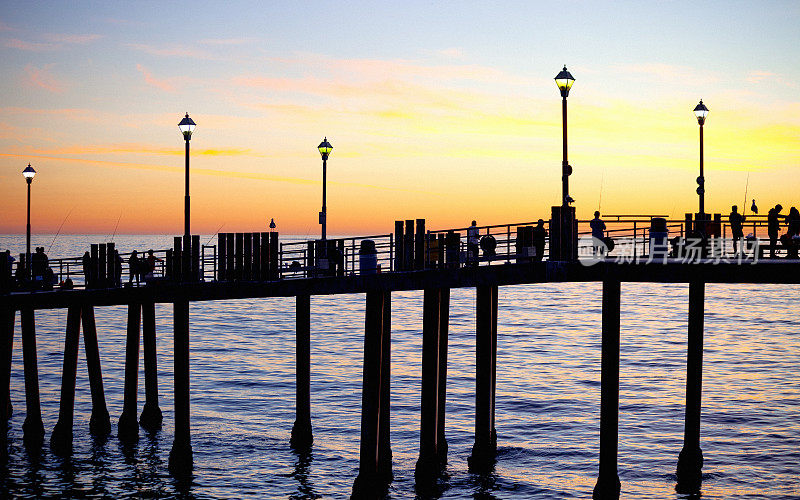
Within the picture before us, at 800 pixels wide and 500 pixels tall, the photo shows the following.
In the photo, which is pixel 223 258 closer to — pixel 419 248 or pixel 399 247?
→ pixel 399 247

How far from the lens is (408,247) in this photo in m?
26.5

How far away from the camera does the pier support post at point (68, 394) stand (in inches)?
1267

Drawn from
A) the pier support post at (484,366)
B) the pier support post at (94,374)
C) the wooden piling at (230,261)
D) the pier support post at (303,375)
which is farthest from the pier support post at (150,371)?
the pier support post at (484,366)

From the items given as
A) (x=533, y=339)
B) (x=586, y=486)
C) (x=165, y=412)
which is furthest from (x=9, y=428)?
(x=533, y=339)

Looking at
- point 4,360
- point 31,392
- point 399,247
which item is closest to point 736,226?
Answer: point 399,247

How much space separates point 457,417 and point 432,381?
646 inches

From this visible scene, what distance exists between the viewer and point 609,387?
23.5 meters

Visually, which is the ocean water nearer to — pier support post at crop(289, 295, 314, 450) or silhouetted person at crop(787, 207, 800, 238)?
pier support post at crop(289, 295, 314, 450)

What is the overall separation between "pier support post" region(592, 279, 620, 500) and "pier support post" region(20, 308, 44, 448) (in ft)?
63.8

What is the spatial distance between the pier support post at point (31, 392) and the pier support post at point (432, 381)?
13.6m

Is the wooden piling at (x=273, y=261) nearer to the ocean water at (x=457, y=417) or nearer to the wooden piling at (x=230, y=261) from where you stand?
the wooden piling at (x=230, y=261)

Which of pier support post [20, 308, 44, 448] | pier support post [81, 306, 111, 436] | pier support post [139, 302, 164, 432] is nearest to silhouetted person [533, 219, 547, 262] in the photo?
pier support post [139, 302, 164, 432]

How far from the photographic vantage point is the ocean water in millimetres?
29719

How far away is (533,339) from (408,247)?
5806 centimetres
